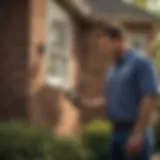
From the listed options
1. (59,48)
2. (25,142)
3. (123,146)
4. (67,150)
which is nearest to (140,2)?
(59,48)

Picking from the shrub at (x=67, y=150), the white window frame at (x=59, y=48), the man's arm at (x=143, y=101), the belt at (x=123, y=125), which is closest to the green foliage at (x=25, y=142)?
the shrub at (x=67, y=150)

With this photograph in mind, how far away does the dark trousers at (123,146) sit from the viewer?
588 centimetres

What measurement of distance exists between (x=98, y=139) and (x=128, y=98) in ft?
22.6

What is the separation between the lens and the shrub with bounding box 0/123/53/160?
884 centimetres

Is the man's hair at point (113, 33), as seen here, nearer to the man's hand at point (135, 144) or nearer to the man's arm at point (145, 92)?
the man's arm at point (145, 92)

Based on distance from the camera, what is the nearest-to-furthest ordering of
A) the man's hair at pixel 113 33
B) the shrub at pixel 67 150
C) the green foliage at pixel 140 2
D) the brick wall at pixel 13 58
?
the man's hair at pixel 113 33, the shrub at pixel 67 150, the brick wall at pixel 13 58, the green foliage at pixel 140 2

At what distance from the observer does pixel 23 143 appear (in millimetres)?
8867

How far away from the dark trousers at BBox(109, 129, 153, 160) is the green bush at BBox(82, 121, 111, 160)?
598cm

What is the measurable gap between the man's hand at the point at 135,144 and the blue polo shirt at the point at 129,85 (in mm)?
303

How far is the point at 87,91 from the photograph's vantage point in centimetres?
1756

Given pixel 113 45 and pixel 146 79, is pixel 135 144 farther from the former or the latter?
pixel 113 45

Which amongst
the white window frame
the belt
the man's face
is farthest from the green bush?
the man's face

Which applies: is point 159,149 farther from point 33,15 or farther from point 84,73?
point 33,15

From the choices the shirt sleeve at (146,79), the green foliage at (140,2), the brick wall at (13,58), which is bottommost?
the shirt sleeve at (146,79)
